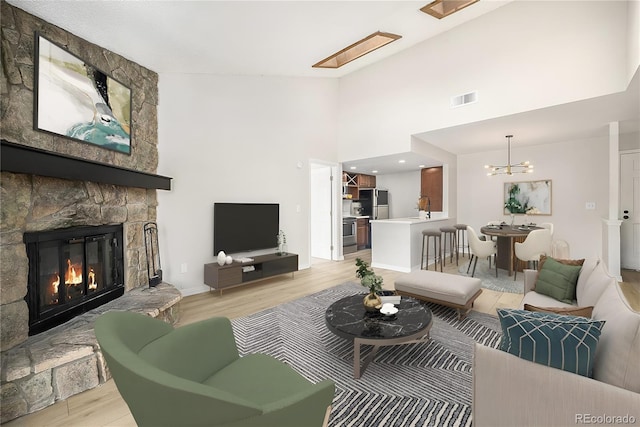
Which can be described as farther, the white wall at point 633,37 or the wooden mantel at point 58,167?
the white wall at point 633,37

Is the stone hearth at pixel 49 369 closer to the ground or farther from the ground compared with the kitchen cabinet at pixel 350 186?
closer to the ground

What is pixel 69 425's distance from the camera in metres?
1.62

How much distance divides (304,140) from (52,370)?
15.1 ft

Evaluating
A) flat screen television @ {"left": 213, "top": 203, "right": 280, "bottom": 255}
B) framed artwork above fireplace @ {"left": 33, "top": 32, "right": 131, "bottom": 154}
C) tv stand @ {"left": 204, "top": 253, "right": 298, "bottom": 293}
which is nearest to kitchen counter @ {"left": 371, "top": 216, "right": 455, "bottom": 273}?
tv stand @ {"left": 204, "top": 253, "right": 298, "bottom": 293}

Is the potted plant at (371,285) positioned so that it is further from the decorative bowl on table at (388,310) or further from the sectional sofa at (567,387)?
the sectional sofa at (567,387)

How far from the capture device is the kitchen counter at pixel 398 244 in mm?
5230

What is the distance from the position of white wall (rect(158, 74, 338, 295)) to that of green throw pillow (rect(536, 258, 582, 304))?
145 inches

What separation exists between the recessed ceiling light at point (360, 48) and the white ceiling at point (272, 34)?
0.34 ft

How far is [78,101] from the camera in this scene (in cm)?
256

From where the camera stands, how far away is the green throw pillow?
2402 mm

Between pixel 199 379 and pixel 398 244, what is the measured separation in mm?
4520

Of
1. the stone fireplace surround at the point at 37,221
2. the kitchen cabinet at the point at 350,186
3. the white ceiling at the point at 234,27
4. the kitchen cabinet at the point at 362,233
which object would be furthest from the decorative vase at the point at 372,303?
the kitchen cabinet at the point at 362,233

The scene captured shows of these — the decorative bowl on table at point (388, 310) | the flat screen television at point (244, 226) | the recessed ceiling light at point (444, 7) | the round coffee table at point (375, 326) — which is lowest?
the round coffee table at point (375, 326)
